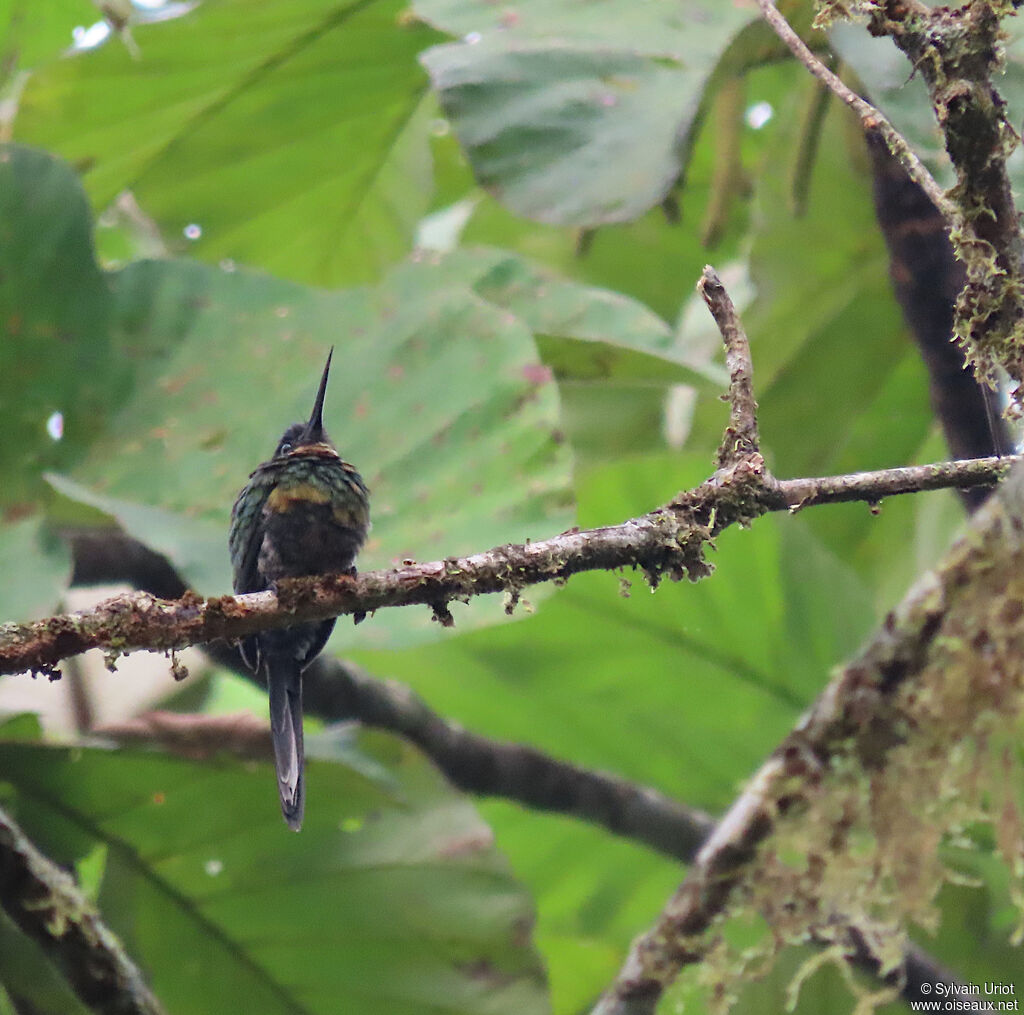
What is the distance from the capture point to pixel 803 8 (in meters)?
2.69

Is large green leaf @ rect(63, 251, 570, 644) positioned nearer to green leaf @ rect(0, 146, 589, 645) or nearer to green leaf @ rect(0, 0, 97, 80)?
green leaf @ rect(0, 146, 589, 645)

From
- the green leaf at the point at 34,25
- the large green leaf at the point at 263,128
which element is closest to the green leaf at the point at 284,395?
the green leaf at the point at 34,25

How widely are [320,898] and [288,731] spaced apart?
619 millimetres

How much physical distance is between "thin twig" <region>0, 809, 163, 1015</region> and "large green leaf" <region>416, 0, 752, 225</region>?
1.41m

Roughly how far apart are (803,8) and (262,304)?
4.21 ft

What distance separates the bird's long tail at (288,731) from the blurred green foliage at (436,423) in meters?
0.14

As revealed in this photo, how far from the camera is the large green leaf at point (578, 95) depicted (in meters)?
2.44

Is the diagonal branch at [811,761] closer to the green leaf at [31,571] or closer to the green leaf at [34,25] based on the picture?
the green leaf at [31,571]

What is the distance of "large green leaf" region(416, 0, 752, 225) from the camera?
Answer: 8.00 feet

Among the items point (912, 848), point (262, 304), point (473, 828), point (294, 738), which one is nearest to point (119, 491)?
point (262, 304)

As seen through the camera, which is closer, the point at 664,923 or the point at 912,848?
the point at 912,848

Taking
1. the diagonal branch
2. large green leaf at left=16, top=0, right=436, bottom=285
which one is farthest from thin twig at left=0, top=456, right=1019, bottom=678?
large green leaf at left=16, top=0, right=436, bottom=285

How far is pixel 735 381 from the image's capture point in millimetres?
1516

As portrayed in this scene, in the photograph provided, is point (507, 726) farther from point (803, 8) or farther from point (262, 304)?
point (803, 8)
